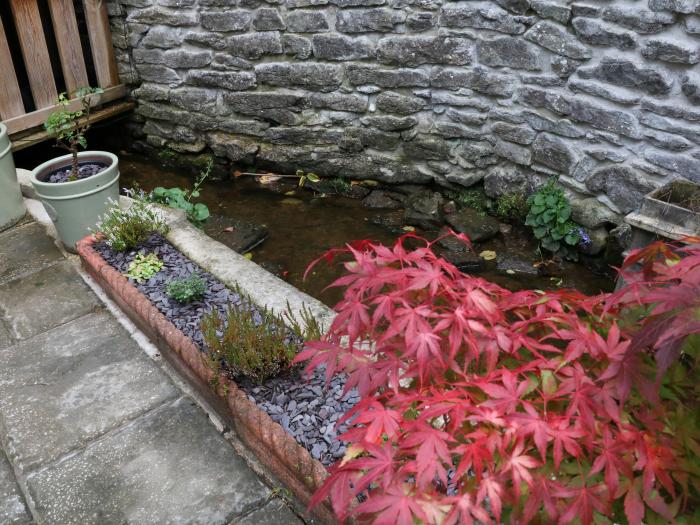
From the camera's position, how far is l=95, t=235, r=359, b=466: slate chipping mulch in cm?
214

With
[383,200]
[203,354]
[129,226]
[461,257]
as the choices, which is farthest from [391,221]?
[203,354]

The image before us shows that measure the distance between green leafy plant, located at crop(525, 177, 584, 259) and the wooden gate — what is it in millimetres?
3986

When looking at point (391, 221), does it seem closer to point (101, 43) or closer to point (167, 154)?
point (167, 154)

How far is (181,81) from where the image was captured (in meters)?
5.42

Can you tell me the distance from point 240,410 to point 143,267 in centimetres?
118

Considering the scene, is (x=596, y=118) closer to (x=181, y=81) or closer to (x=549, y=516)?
(x=549, y=516)

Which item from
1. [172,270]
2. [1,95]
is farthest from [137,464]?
[1,95]

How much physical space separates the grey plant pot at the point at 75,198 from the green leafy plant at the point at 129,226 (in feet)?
0.43

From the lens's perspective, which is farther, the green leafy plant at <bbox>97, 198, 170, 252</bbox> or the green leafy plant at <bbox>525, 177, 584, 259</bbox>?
the green leafy plant at <bbox>525, 177, 584, 259</bbox>

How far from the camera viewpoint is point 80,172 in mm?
3736

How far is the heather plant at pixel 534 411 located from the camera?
4.05 feet

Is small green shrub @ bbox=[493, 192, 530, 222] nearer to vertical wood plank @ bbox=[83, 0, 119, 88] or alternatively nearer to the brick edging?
the brick edging

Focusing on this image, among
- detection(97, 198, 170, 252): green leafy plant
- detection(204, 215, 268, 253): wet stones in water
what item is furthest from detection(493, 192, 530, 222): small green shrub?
detection(97, 198, 170, 252): green leafy plant

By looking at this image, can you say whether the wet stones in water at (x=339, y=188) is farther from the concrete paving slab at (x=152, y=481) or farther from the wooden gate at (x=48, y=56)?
the concrete paving slab at (x=152, y=481)
